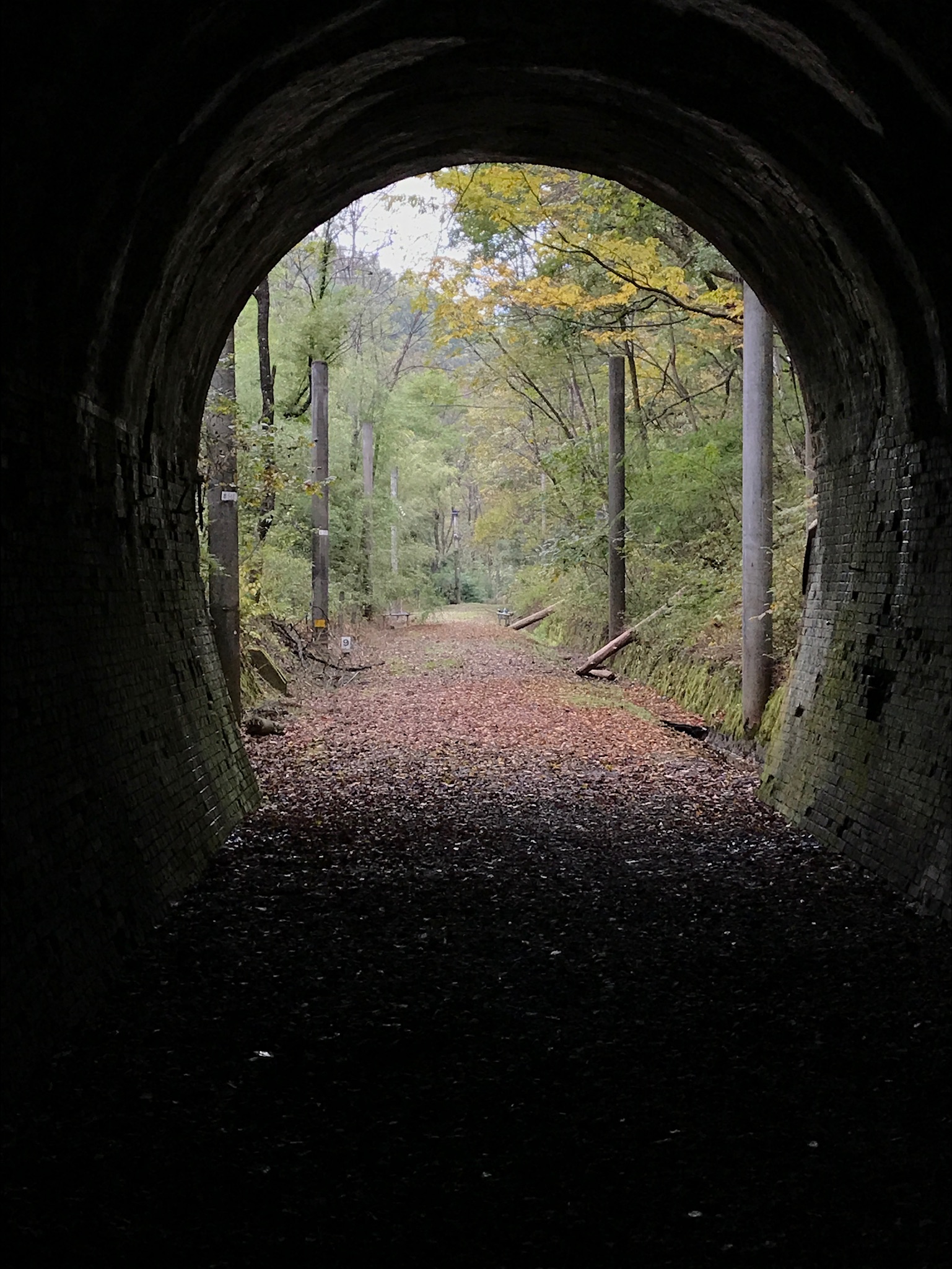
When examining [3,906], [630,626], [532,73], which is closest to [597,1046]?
[3,906]

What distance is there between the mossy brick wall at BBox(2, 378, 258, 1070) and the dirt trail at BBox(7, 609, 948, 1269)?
27cm

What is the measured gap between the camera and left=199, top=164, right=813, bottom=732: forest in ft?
48.4

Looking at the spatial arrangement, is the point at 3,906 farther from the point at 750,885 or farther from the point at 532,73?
the point at 532,73

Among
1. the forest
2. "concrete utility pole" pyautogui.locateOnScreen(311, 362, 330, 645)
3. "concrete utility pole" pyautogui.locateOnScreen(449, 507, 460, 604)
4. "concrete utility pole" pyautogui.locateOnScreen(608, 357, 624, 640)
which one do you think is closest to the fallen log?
the forest

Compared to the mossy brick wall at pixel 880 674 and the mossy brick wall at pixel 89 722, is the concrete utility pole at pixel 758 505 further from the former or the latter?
the mossy brick wall at pixel 89 722

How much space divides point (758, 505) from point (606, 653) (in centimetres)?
762

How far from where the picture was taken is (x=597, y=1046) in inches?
161

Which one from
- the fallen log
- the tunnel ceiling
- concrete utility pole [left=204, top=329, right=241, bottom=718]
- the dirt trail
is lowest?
the dirt trail

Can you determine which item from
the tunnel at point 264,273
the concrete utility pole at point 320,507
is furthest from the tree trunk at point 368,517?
the tunnel at point 264,273

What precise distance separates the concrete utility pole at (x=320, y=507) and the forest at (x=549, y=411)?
0.45 m

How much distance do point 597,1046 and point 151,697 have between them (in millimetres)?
3477

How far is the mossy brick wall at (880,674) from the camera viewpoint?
6102mm

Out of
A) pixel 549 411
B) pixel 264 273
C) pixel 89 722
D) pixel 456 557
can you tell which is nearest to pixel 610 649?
pixel 264 273

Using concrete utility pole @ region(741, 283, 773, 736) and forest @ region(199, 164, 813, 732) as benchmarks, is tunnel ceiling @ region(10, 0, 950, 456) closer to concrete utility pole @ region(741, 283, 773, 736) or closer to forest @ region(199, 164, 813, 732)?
concrete utility pole @ region(741, 283, 773, 736)
